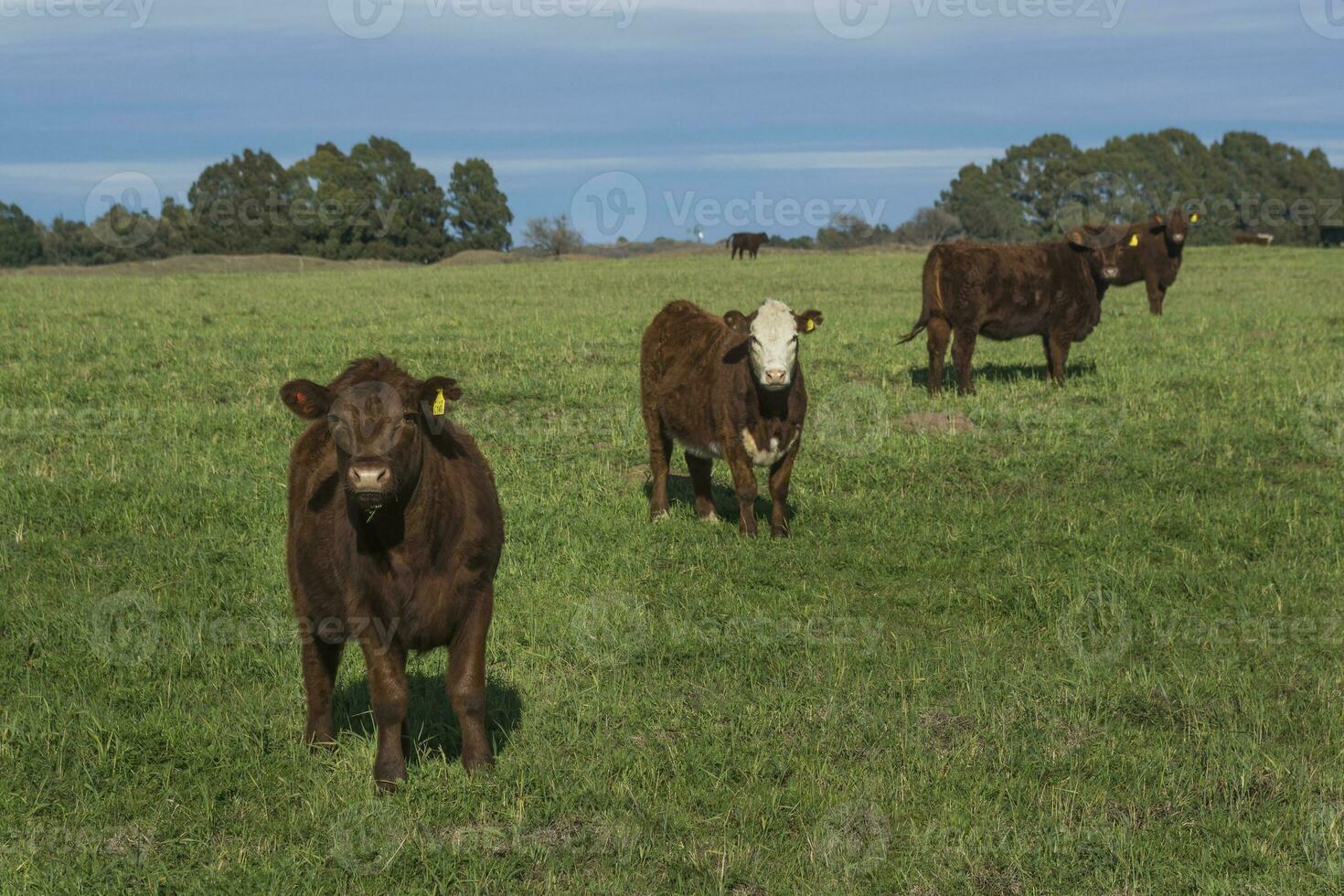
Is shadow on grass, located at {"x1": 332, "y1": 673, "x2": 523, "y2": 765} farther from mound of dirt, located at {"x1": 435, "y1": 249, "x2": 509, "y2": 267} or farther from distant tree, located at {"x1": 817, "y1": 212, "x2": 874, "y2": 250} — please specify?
distant tree, located at {"x1": 817, "y1": 212, "x2": 874, "y2": 250}

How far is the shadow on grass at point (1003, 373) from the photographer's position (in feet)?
51.9

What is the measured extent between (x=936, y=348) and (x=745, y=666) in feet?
30.3

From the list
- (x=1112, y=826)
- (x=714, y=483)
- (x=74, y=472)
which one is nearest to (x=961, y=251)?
(x=714, y=483)

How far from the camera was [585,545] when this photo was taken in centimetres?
870

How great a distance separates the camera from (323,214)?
272 feet

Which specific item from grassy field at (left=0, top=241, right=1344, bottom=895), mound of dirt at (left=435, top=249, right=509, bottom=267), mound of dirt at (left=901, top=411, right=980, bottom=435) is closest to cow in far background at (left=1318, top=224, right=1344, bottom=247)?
mound of dirt at (left=435, top=249, right=509, bottom=267)

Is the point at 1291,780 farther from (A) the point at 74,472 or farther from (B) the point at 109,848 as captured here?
(A) the point at 74,472

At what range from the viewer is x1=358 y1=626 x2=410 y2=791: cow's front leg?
4855 millimetres

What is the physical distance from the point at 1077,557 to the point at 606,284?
1134 inches

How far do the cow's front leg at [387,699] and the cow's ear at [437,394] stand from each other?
35.8 inches

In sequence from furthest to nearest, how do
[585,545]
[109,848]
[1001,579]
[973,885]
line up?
[585,545] → [1001,579] → [109,848] → [973,885]

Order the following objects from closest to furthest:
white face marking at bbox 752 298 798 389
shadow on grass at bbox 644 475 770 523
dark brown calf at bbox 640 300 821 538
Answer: white face marking at bbox 752 298 798 389 < dark brown calf at bbox 640 300 821 538 < shadow on grass at bbox 644 475 770 523

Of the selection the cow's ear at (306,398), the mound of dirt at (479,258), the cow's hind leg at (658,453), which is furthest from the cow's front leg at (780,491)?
the mound of dirt at (479,258)

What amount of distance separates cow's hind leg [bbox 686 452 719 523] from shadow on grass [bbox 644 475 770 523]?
12cm
